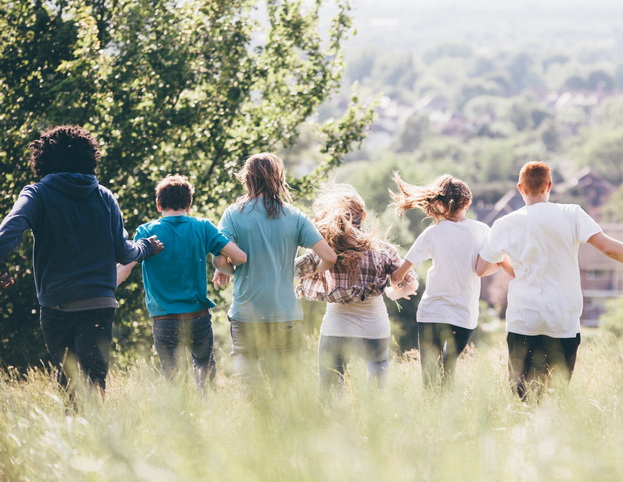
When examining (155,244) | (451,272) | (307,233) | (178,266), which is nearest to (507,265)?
(451,272)

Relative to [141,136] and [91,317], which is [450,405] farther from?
[141,136]

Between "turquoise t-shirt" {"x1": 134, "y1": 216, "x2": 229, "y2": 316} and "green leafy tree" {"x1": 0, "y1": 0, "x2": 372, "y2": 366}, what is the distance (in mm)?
6065

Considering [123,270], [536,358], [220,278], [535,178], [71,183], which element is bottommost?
[536,358]

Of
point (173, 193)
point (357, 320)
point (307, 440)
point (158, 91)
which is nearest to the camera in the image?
point (307, 440)

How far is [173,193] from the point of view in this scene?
5.25 meters

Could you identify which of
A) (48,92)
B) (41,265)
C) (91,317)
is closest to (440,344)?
(91,317)

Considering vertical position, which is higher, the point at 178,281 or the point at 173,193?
the point at 173,193

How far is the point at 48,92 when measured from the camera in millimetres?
11039

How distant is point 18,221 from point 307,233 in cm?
169

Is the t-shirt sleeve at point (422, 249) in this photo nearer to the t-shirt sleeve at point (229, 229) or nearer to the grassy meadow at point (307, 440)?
the t-shirt sleeve at point (229, 229)

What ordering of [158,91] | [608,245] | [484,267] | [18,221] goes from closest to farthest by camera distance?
[18,221]
[608,245]
[484,267]
[158,91]

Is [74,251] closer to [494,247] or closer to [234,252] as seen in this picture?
[234,252]

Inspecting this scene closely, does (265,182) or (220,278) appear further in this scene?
(220,278)

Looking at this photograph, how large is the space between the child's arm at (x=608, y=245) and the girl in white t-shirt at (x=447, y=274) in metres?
0.77
